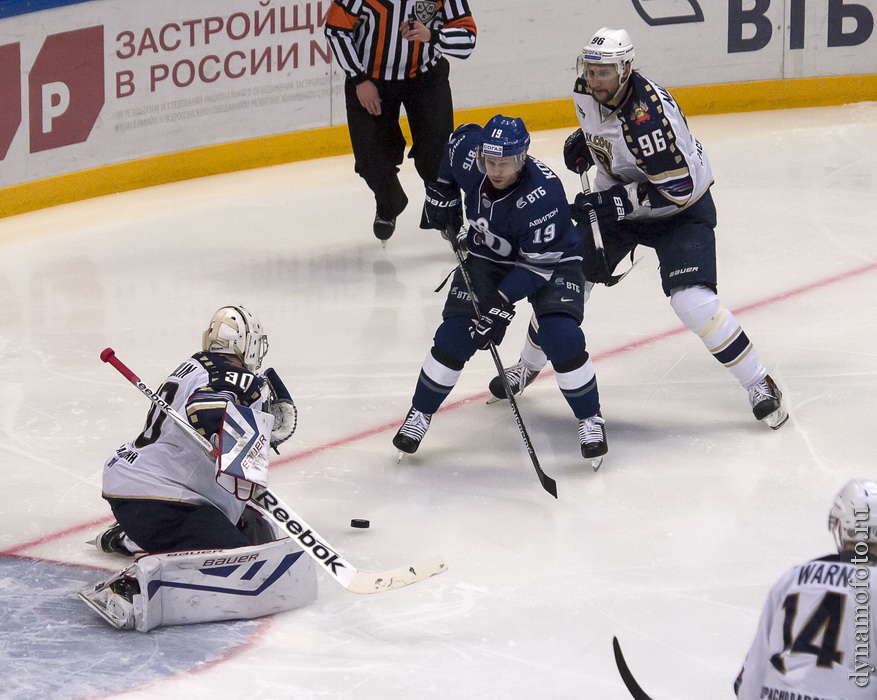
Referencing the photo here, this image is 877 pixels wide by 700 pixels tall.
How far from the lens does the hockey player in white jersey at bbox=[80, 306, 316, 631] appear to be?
3014 millimetres

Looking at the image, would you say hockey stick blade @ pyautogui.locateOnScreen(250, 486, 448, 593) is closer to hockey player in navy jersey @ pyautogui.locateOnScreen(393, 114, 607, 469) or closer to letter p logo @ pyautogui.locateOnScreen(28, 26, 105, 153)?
hockey player in navy jersey @ pyautogui.locateOnScreen(393, 114, 607, 469)

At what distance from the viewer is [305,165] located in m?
7.33

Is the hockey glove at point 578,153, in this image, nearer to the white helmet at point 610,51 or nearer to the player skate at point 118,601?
the white helmet at point 610,51

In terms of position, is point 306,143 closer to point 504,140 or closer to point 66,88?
point 66,88

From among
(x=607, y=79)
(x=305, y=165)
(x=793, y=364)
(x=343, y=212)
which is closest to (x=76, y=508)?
(x=607, y=79)

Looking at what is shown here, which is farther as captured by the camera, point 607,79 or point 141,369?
point 141,369

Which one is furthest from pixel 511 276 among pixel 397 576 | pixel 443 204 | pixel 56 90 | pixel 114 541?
pixel 56 90

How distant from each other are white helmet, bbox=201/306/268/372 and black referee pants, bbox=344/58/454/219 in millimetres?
2687

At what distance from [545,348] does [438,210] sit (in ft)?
1.71

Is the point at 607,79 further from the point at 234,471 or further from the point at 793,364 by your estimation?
the point at 234,471

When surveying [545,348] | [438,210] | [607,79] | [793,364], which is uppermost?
[607,79]

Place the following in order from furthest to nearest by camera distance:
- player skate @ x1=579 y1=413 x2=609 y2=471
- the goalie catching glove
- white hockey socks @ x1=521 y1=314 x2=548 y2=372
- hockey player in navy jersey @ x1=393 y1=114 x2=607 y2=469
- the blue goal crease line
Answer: the blue goal crease line, white hockey socks @ x1=521 y1=314 x2=548 y2=372, player skate @ x1=579 y1=413 x2=609 y2=471, hockey player in navy jersey @ x1=393 y1=114 x2=607 y2=469, the goalie catching glove

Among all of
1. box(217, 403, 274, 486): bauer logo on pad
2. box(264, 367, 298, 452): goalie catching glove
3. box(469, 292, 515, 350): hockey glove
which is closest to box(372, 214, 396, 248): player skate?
box(469, 292, 515, 350): hockey glove

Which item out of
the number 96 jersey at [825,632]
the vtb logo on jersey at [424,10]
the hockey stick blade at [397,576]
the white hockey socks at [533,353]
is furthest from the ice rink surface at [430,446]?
the vtb logo on jersey at [424,10]
